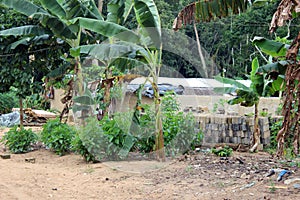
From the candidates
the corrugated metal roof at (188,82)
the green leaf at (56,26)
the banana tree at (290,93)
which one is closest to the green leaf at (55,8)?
the green leaf at (56,26)

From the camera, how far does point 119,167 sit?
761cm

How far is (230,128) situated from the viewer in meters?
9.94

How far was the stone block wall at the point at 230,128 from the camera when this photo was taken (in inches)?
386

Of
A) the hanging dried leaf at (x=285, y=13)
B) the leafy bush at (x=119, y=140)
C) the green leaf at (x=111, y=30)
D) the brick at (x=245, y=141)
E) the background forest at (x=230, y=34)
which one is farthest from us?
the background forest at (x=230, y=34)

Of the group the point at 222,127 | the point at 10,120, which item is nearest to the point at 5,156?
the point at 222,127

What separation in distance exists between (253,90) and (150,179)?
333cm

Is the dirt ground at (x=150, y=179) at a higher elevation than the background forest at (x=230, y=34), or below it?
below

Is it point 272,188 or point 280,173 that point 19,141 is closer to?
point 280,173

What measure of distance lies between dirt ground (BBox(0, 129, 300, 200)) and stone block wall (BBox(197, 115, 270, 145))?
1.51 metres

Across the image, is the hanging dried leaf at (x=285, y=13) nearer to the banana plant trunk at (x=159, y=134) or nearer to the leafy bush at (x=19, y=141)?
the banana plant trunk at (x=159, y=134)

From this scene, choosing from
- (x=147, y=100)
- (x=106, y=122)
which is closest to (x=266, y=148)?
(x=106, y=122)

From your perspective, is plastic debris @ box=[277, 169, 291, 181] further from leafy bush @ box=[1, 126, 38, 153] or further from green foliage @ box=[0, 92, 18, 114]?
green foliage @ box=[0, 92, 18, 114]

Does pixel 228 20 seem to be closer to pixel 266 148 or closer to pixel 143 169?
pixel 266 148

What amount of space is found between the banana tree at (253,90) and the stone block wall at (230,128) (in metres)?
0.40
